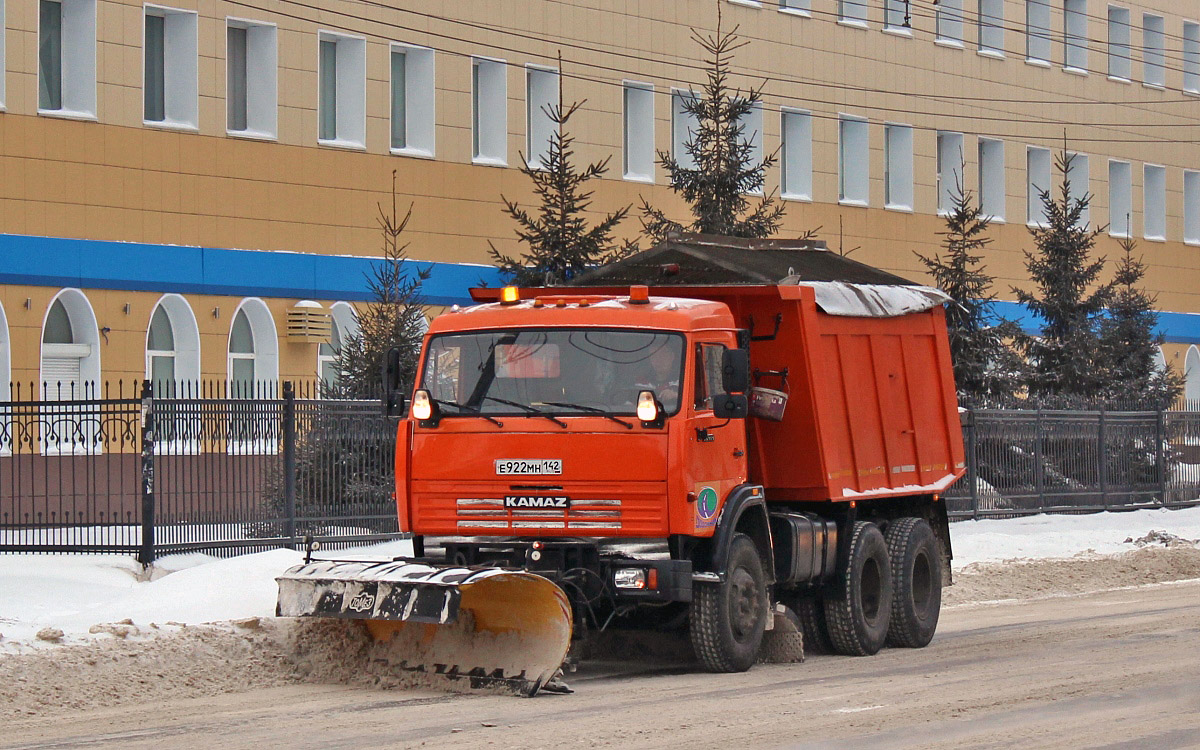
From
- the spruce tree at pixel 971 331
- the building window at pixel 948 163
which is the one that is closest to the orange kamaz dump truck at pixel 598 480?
the spruce tree at pixel 971 331

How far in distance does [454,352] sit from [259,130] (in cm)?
1876

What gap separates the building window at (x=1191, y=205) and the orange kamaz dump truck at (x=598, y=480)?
141 feet

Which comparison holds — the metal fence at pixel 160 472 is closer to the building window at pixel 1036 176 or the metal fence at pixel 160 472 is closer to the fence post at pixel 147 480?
the fence post at pixel 147 480

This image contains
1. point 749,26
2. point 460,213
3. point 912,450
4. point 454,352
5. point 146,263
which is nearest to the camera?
point 454,352

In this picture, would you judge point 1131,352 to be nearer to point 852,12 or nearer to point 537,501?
point 852,12

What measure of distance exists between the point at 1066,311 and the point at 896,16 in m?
9.52

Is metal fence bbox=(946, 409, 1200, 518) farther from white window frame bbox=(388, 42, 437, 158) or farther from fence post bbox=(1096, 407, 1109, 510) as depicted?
white window frame bbox=(388, 42, 437, 158)

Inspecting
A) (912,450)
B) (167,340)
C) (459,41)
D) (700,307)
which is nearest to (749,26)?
(459,41)

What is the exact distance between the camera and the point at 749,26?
130ft

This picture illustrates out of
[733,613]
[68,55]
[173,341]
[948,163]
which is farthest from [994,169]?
[733,613]

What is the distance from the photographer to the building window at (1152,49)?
173ft

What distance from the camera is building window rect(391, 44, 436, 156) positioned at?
110 feet

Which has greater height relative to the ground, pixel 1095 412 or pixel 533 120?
pixel 533 120

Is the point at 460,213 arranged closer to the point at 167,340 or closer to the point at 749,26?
the point at 167,340
